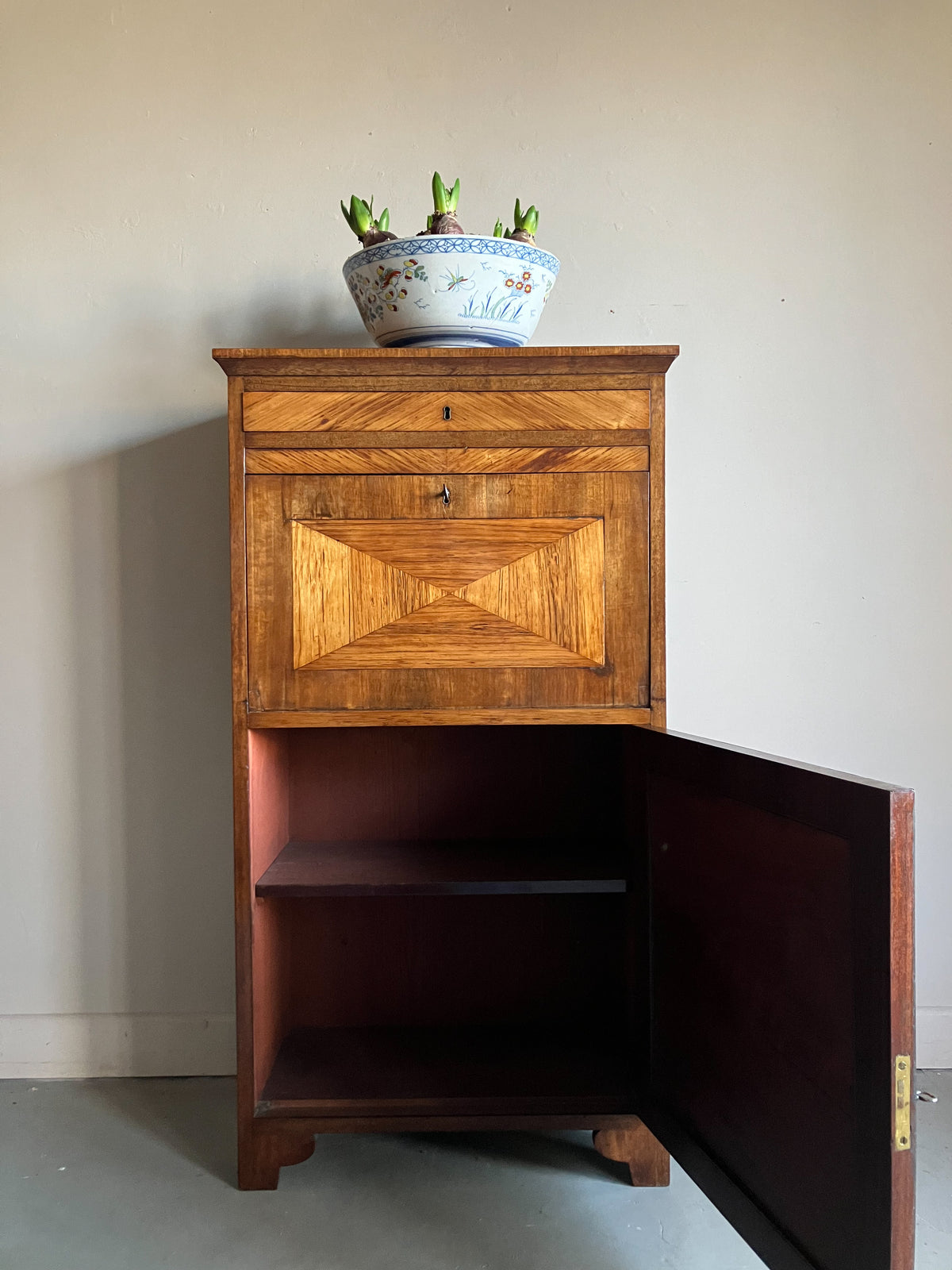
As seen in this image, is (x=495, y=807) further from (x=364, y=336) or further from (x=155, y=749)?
(x=364, y=336)

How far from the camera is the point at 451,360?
132 centimetres

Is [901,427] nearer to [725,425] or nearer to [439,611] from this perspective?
[725,425]

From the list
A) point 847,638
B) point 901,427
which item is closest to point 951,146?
point 901,427

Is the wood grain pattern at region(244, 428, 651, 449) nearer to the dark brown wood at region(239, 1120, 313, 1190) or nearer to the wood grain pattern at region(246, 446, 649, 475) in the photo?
the wood grain pattern at region(246, 446, 649, 475)

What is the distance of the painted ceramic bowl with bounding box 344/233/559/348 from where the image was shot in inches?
53.3

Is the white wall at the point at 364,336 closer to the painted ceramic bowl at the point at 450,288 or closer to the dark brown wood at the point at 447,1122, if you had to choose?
the painted ceramic bowl at the point at 450,288

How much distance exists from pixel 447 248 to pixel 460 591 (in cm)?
52

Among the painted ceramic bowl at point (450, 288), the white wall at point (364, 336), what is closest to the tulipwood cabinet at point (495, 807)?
the painted ceramic bowl at point (450, 288)

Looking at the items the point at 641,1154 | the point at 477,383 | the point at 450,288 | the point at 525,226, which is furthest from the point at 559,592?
the point at 641,1154

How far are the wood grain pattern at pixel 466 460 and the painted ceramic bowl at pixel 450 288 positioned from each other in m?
0.18

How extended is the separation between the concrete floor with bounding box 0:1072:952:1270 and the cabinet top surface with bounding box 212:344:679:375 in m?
1.25

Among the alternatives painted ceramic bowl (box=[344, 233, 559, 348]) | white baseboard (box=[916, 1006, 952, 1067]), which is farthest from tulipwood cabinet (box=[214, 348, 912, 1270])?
white baseboard (box=[916, 1006, 952, 1067])

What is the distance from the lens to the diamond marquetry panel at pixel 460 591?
4.36 feet

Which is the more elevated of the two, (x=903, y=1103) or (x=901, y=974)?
(x=901, y=974)
